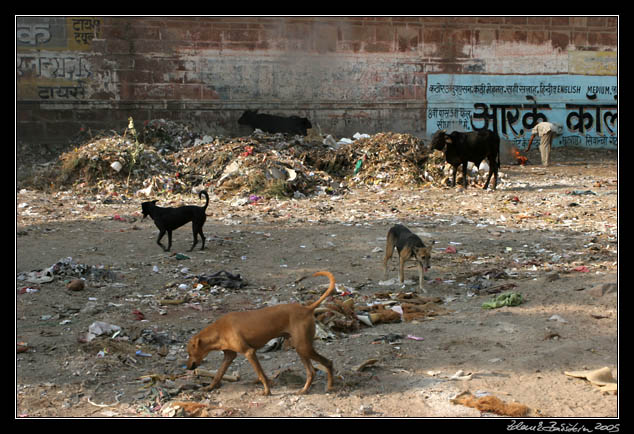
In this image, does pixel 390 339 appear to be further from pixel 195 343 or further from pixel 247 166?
pixel 247 166

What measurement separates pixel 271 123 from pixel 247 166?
15.7ft

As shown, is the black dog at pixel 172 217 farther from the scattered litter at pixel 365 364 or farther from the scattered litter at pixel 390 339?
the scattered litter at pixel 365 364

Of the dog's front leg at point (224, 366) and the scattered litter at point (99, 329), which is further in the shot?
the scattered litter at point (99, 329)

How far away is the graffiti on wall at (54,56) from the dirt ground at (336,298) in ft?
19.1

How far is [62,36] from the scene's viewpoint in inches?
706

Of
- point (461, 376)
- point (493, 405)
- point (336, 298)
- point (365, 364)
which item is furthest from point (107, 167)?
point (493, 405)

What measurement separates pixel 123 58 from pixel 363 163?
7.38 meters

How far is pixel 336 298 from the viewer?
23.6 ft

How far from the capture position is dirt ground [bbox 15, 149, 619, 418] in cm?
471

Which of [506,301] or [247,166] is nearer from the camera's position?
[506,301]

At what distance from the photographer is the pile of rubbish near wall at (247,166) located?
46.2 ft

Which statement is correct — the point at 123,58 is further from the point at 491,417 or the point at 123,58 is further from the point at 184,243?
the point at 491,417

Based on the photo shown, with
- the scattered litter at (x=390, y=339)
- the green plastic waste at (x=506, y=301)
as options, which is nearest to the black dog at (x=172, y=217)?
the scattered litter at (x=390, y=339)

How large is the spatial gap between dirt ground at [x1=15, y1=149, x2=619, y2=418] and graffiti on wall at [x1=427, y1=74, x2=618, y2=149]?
7.76 metres
